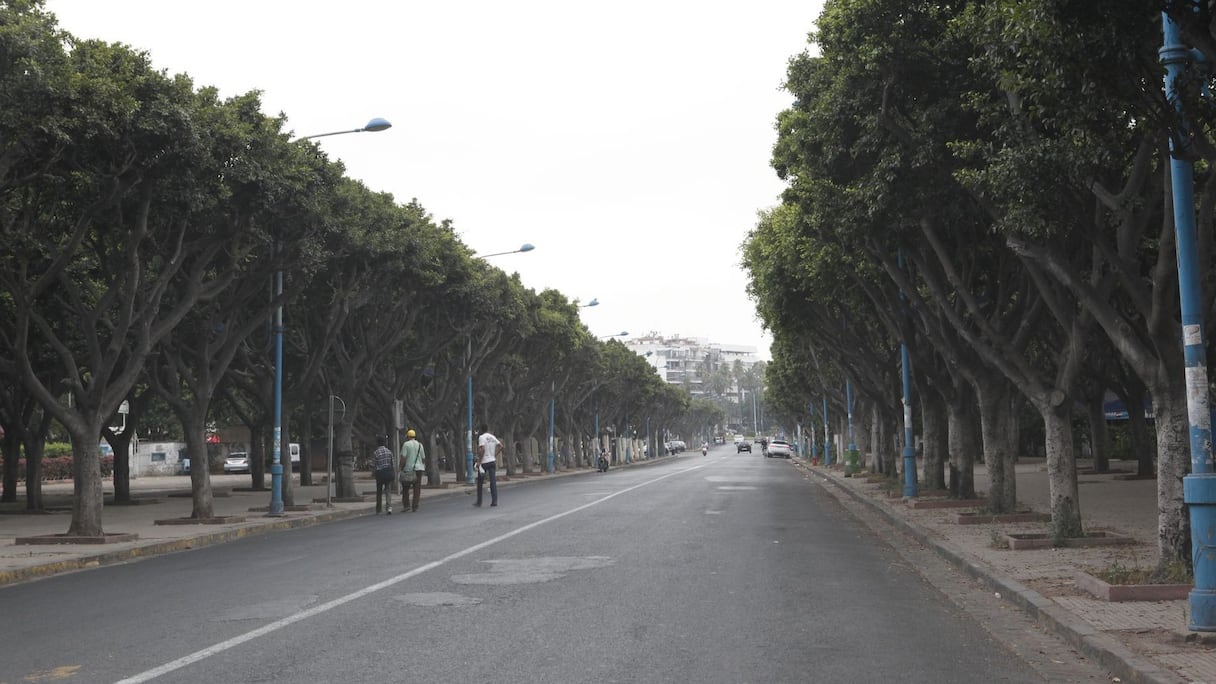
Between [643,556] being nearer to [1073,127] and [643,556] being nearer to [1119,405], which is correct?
[1073,127]

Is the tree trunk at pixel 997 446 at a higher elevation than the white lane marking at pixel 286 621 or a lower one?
higher

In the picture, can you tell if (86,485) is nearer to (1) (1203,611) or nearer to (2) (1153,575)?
(2) (1153,575)

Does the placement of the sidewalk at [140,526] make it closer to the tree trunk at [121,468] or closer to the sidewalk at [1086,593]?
the tree trunk at [121,468]

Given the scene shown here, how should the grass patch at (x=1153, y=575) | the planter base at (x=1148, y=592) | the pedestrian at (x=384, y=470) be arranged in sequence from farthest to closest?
the pedestrian at (x=384, y=470) → the grass patch at (x=1153, y=575) → the planter base at (x=1148, y=592)

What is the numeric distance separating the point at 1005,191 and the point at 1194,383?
134 inches

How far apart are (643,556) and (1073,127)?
735 cm

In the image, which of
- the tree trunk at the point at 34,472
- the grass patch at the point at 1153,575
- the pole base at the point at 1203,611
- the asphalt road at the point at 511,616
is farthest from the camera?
the tree trunk at the point at 34,472

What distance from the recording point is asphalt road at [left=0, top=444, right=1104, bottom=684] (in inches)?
273

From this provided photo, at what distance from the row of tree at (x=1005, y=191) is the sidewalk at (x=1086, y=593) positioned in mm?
1175

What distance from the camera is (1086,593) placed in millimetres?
9477

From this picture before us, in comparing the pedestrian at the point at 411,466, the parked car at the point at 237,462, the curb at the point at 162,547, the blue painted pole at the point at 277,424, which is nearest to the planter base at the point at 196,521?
the curb at the point at 162,547

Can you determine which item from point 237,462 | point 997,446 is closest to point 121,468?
point 997,446

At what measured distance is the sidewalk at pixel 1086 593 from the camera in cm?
682

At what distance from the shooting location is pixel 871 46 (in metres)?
12.6
